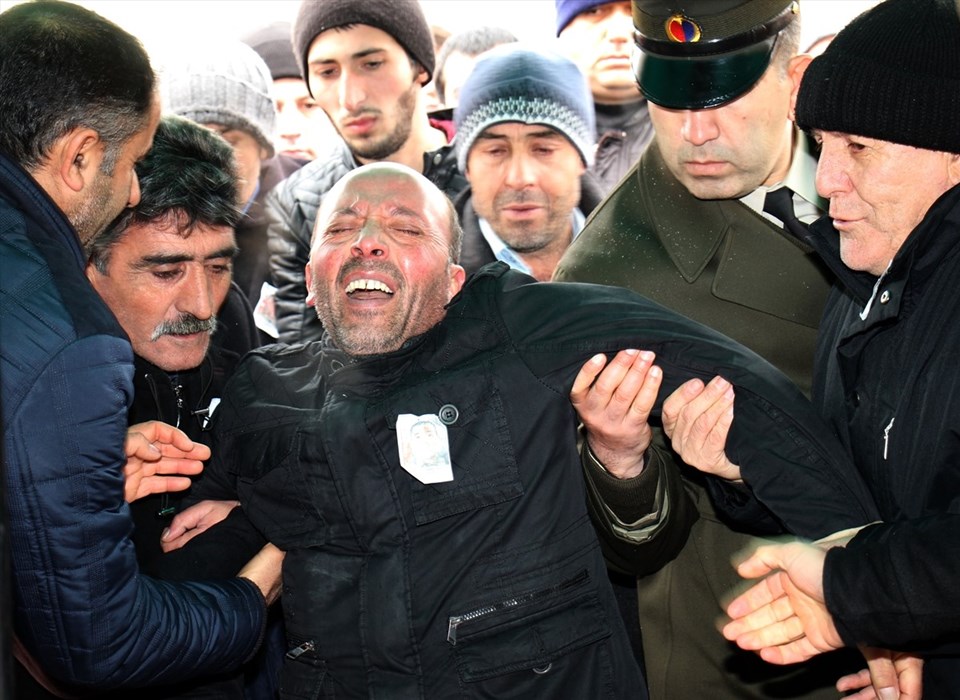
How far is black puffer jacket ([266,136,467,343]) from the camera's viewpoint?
4.34m

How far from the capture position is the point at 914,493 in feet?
8.13

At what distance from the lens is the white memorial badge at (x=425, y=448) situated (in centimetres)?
285

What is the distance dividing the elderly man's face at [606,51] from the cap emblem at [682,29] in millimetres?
1621

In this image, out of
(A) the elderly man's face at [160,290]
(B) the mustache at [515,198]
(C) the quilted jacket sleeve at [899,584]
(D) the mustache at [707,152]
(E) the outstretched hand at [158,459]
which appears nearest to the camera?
(C) the quilted jacket sleeve at [899,584]

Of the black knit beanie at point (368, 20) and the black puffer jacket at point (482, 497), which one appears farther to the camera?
the black knit beanie at point (368, 20)

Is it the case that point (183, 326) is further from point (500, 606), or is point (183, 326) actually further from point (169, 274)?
point (500, 606)

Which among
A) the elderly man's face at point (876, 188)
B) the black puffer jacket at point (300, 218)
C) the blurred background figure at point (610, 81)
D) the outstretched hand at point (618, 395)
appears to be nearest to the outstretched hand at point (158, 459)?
the outstretched hand at point (618, 395)

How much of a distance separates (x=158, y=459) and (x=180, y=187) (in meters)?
0.79

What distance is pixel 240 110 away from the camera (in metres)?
4.82

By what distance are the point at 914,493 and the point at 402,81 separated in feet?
9.44

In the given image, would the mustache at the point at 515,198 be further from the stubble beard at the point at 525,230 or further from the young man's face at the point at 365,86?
the young man's face at the point at 365,86

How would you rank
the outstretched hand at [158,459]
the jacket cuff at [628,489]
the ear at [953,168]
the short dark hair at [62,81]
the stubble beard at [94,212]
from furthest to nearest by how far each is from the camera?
the jacket cuff at [628,489] → the outstretched hand at [158,459] → the stubble beard at [94,212] → the short dark hair at [62,81] → the ear at [953,168]

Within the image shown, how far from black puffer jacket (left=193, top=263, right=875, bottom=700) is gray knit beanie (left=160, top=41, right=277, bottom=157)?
6.83 feet

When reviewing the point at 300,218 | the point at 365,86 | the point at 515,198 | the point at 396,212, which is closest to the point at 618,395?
the point at 396,212
